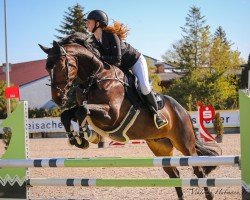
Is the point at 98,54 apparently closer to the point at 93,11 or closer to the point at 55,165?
the point at 93,11

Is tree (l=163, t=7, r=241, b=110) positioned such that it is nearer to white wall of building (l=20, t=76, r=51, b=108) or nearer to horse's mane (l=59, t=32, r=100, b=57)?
white wall of building (l=20, t=76, r=51, b=108)

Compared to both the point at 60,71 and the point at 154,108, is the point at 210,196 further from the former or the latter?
the point at 60,71

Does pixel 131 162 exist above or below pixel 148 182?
above

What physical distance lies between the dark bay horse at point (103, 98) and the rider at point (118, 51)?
0.38 ft

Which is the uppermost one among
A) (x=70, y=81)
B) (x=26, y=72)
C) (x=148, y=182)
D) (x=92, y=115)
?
(x=26, y=72)

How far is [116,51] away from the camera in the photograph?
4734 millimetres

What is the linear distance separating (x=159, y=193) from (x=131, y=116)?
167 cm

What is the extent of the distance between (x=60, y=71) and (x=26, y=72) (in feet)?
142

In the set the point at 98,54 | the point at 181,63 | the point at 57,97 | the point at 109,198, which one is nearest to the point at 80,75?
the point at 98,54

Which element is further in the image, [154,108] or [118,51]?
[154,108]

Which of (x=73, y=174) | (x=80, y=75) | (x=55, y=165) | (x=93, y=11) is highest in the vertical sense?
(x=93, y=11)

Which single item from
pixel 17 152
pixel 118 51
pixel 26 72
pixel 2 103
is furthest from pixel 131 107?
pixel 26 72

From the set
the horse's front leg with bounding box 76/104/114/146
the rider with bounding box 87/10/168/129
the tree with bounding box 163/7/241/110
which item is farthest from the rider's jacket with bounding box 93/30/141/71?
the tree with bounding box 163/7/241/110

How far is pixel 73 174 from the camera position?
840 centimetres
